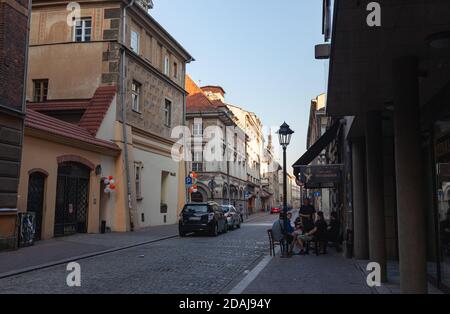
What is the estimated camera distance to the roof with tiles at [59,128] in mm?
17766

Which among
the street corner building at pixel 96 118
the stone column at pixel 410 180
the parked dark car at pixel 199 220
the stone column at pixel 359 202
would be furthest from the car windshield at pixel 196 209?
the stone column at pixel 410 180

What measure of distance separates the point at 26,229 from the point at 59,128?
544cm

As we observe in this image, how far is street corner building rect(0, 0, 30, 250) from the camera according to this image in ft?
47.3

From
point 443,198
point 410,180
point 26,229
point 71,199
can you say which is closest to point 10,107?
point 26,229

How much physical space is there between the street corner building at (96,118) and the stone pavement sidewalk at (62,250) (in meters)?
1.63

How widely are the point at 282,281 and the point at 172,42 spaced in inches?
1000

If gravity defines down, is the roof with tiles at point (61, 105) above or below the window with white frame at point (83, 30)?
below

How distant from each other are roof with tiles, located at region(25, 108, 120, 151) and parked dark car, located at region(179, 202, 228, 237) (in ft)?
16.7

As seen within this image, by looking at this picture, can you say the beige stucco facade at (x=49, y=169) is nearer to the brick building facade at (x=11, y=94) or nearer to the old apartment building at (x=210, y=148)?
the brick building facade at (x=11, y=94)

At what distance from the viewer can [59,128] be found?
1964cm

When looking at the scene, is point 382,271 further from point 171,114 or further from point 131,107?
point 171,114

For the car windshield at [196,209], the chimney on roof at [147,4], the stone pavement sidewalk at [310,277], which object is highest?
the chimney on roof at [147,4]

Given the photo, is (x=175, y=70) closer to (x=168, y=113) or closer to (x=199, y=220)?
(x=168, y=113)
